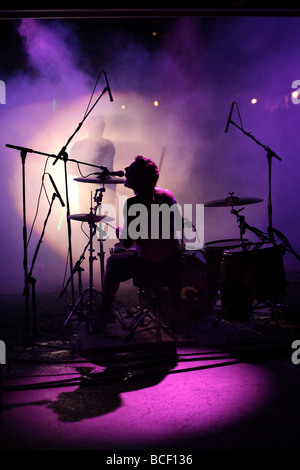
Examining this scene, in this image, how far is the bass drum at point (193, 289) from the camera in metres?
4.13

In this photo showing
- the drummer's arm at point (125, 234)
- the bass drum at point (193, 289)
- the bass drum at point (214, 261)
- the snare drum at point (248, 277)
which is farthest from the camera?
the bass drum at point (193, 289)

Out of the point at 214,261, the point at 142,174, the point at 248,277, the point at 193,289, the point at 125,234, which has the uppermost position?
the point at 142,174

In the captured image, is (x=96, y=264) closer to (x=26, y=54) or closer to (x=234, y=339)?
(x=26, y=54)

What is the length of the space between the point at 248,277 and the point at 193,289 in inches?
32.6

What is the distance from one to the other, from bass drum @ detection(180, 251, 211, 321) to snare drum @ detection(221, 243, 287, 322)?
543mm

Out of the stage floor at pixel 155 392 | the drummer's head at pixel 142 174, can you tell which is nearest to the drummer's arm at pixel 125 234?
the drummer's head at pixel 142 174

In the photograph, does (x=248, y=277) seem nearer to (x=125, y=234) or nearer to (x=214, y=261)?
(x=214, y=261)

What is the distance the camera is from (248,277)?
3.46 meters

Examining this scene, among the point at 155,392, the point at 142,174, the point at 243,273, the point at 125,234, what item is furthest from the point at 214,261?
the point at 155,392

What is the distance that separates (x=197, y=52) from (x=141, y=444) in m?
9.59

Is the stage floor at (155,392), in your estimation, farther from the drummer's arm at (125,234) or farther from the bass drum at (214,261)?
the drummer's arm at (125,234)

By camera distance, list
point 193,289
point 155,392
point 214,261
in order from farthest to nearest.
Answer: point 193,289
point 214,261
point 155,392

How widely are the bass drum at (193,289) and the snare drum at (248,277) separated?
0.54 m
